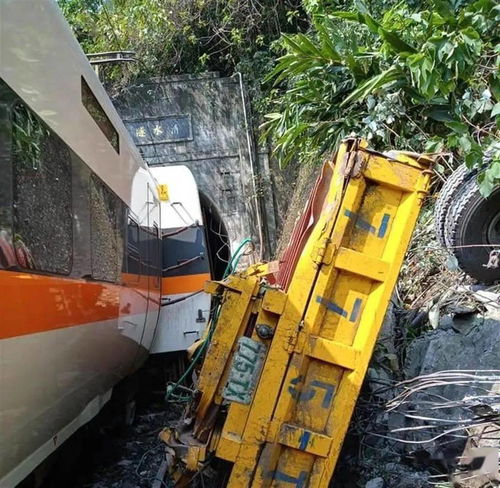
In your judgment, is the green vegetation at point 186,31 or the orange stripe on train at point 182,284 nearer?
the orange stripe on train at point 182,284

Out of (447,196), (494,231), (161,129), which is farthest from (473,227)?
(161,129)

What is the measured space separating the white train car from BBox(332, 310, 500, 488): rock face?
1.67m

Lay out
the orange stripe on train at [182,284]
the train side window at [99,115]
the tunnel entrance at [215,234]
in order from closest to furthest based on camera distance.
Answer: the train side window at [99,115] → the orange stripe on train at [182,284] → the tunnel entrance at [215,234]

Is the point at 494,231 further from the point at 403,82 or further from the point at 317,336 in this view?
the point at 317,336

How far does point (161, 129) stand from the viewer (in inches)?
439

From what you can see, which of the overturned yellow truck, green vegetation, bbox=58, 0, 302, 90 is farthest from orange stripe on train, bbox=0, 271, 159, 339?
green vegetation, bbox=58, 0, 302, 90

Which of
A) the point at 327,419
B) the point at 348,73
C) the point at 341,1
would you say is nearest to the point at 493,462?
the point at 327,419

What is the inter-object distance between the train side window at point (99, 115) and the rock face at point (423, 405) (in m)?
2.48

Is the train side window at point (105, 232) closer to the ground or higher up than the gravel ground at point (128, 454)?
higher up

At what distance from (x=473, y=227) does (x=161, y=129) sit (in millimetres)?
7736

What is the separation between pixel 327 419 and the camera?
9.65 feet

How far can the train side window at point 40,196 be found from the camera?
7.97 feet

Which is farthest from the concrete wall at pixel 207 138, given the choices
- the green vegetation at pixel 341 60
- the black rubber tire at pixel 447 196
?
the black rubber tire at pixel 447 196

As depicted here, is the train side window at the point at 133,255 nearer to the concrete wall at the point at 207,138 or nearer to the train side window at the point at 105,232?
the train side window at the point at 105,232
